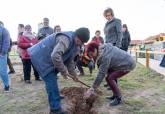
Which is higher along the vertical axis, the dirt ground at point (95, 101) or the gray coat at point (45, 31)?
the gray coat at point (45, 31)

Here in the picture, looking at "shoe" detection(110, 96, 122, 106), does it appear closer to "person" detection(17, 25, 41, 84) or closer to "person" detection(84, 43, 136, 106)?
"person" detection(84, 43, 136, 106)

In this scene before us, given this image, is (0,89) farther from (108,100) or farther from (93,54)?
(93,54)

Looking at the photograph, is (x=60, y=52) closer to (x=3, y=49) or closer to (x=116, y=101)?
(x=116, y=101)

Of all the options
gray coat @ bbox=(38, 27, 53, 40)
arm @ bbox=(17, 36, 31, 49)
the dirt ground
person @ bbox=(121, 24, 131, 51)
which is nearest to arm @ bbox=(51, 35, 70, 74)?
the dirt ground

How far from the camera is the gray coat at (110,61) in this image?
20.7 feet

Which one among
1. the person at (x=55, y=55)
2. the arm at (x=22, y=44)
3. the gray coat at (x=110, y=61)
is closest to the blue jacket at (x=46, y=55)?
the person at (x=55, y=55)

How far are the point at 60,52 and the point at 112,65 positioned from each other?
137cm

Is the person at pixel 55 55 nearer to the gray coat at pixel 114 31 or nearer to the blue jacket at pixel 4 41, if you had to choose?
the gray coat at pixel 114 31

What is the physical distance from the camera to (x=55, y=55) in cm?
573

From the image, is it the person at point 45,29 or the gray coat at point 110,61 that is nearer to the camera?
the gray coat at point 110,61

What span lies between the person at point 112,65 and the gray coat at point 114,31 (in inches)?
44.1

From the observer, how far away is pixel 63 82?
9992 mm

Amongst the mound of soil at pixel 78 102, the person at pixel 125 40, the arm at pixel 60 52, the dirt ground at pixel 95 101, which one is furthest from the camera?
the person at pixel 125 40

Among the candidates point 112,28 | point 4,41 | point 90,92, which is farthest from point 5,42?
point 90,92
